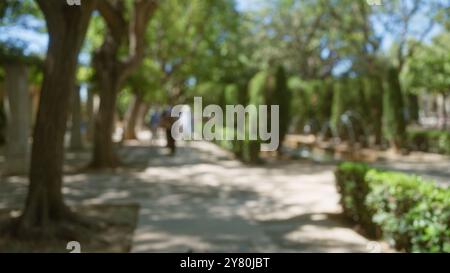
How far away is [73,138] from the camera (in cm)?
2238

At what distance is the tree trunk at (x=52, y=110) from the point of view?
261 inches

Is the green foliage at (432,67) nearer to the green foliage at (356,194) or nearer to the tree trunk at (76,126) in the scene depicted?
the green foliage at (356,194)

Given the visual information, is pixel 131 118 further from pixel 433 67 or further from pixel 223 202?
pixel 223 202

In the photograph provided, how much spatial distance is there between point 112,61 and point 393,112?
1040cm

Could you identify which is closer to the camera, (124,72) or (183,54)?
(124,72)

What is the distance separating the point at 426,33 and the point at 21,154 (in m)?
18.8

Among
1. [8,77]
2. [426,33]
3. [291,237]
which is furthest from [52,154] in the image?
[426,33]

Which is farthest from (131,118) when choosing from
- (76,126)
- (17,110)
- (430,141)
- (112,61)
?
(430,141)

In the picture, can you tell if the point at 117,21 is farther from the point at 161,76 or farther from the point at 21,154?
the point at 161,76

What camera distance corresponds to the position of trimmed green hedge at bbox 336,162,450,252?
4.64 metres

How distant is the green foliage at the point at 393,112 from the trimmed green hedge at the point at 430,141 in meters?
0.84

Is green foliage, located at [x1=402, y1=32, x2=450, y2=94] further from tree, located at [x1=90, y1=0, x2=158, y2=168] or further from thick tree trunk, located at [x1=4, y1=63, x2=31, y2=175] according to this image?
thick tree trunk, located at [x1=4, y1=63, x2=31, y2=175]

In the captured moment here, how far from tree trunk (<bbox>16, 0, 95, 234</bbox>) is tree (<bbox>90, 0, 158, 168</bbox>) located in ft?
21.3

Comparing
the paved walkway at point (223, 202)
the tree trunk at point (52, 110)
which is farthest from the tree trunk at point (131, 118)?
the tree trunk at point (52, 110)
